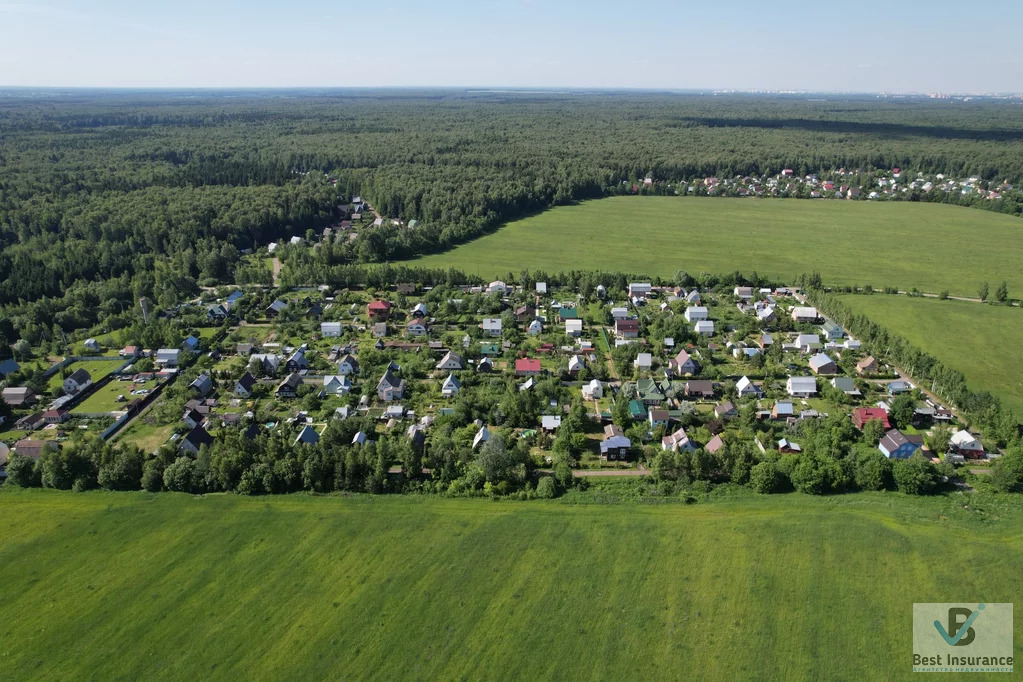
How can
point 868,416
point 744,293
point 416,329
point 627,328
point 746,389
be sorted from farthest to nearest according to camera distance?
point 744,293
point 416,329
point 627,328
point 746,389
point 868,416

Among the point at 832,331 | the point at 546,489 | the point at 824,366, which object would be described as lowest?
the point at 546,489

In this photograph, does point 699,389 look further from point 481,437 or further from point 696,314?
point 481,437

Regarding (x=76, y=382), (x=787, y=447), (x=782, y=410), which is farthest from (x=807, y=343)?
(x=76, y=382)

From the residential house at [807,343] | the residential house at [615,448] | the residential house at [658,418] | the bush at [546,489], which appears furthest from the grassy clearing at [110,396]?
the residential house at [807,343]

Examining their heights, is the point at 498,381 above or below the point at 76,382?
above

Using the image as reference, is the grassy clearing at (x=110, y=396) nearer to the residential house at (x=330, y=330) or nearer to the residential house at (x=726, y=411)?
the residential house at (x=330, y=330)

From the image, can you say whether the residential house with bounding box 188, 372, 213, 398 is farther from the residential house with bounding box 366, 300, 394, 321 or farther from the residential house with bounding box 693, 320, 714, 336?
the residential house with bounding box 693, 320, 714, 336
